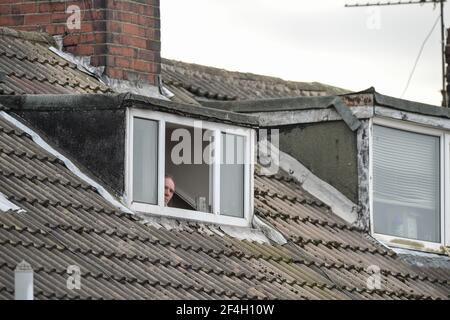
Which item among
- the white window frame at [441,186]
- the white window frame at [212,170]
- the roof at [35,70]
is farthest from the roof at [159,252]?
the roof at [35,70]

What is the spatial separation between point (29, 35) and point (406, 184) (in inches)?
165

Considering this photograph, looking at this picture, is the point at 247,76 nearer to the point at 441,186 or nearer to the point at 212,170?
the point at 441,186

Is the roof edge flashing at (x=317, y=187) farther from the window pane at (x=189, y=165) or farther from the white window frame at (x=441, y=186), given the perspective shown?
the window pane at (x=189, y=165)

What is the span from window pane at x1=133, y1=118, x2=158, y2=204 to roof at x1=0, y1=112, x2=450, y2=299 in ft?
1.19

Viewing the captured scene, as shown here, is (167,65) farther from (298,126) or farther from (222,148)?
(222,148)

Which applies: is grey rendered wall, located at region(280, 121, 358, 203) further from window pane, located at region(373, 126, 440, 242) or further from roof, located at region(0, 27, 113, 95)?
roof, located at region(0, 27, 113, 95)

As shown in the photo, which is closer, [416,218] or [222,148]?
[222,148]

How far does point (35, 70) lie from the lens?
58.6 ft

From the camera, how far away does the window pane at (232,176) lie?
1705cm

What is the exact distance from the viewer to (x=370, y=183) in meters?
18.9

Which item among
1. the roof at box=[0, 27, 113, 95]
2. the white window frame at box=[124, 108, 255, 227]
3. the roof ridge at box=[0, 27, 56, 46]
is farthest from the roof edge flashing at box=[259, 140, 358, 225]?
the roof ridge at box=[0, 27, 56, 46]

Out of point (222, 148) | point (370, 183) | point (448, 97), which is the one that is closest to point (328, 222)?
point (370, 183)

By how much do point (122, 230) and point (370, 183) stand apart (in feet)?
14.0

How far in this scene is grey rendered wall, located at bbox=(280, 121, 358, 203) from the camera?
18987 millimetres
